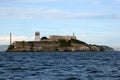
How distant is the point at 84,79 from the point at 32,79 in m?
6.66

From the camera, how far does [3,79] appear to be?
177ft

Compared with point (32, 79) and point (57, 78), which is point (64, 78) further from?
point (32, 79)

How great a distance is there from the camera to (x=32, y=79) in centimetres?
5403

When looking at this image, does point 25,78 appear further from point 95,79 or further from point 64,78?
point 95,79

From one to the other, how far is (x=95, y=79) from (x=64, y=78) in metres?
4.27

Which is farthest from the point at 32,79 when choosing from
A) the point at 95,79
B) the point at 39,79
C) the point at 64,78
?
the point at 95,79

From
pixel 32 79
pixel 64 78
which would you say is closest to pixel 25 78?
pixel 32 79

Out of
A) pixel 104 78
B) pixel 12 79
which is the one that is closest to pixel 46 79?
pixel 12 79

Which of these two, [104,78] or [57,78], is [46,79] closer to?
[57,78]

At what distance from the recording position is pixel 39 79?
2119 inches

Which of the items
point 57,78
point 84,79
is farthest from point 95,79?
point 57,78

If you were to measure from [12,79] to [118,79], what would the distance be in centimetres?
1344

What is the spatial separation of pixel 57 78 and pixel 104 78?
242 inches

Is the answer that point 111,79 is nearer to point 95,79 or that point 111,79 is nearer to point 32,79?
Answer: point 95,79
